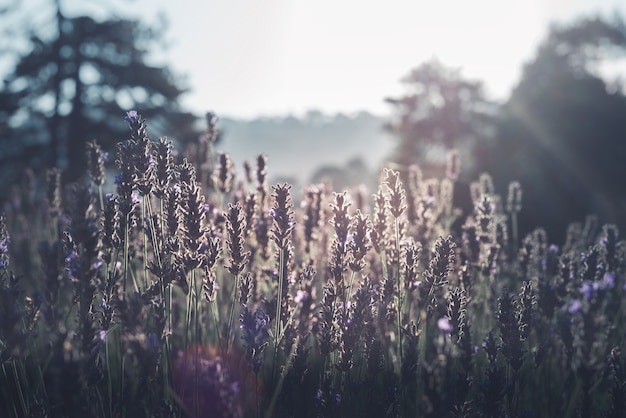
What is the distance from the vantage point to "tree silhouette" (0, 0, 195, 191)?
61.4 ft

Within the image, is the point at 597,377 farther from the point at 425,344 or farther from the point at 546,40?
the point at 546,40

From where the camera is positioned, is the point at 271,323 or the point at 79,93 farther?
the point at 79,93

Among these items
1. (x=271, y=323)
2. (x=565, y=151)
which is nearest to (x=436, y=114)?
(x=565, y=151)

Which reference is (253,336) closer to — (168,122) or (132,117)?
(132,117)

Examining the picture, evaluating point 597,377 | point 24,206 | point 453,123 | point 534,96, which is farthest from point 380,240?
point 453,123

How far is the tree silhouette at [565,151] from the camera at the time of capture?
1647 centimetres

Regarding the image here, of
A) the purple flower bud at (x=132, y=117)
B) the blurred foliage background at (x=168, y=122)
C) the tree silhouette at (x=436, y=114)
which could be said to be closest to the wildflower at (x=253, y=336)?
Answer: the purple flower bud at (x=132, y=117)

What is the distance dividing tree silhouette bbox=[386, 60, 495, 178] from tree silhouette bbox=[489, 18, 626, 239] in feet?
37.0

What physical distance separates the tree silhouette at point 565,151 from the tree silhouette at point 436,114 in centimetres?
1126

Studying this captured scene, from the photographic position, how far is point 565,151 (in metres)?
17.8

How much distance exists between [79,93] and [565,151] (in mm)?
17352

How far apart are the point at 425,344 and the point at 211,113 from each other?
84.5 inches

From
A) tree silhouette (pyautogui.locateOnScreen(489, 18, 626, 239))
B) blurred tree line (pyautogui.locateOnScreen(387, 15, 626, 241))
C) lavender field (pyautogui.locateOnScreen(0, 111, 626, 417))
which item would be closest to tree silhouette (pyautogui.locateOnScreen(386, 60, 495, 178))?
blurred tree line (pyautogui.locateOnScreen(387, 15, 626, 241))

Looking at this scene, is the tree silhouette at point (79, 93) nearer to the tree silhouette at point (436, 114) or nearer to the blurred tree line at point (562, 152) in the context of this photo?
the blurred tree line at point (562, 152)
